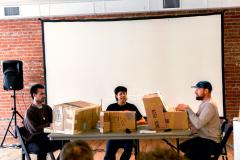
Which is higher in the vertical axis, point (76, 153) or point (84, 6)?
point (84, 6)

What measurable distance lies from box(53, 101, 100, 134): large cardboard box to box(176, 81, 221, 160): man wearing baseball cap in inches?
41.4

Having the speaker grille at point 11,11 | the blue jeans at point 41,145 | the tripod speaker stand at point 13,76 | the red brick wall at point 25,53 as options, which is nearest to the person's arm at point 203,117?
the blue jeans at point 41,145

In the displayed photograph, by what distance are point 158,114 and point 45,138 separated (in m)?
1.50

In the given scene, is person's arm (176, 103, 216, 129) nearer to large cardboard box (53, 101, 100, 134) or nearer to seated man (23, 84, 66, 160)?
large cardboard box (53, 101, 100, 134)

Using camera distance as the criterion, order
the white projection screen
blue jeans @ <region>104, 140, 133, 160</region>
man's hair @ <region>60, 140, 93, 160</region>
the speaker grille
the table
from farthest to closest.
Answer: the speaker grille < the white projection screen < blue jeans @ <region>104, 140, 133, 160</region> < the table < man's hair @ <region>60, 140, 93, 160</region>

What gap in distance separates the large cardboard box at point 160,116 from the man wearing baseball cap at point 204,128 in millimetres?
101

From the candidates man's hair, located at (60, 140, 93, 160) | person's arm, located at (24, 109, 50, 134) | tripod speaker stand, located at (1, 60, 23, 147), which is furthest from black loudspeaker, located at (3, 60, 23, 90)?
man's hair, located at (60, 140, 93, 160)

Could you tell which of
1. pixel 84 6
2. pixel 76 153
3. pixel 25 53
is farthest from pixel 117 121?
pixel 25 53

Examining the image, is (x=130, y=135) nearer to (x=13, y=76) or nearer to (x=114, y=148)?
(x=114, y=148)

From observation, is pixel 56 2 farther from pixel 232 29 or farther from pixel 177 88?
pixel 232 29

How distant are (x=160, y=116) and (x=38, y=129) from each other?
5.09 feet

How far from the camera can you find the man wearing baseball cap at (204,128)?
4.02 metres

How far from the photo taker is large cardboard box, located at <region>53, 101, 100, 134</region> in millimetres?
4031

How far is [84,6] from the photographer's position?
6.93 meters
